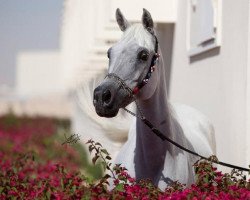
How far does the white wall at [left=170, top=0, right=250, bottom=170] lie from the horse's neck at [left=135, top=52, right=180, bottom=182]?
4.42 feet

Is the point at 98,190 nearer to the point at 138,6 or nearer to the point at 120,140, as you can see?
the point at 120,140

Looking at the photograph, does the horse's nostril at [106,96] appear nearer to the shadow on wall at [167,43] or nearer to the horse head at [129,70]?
the horse head at [129,70]

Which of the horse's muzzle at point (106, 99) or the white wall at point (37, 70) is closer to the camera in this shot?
the horse's muzzle at point (106, 99)

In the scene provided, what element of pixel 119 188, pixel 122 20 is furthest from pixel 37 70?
pixel 119 188

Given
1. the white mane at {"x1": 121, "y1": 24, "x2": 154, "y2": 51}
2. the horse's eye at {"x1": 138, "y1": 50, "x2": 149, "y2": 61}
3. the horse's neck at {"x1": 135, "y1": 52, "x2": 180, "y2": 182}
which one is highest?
the white mane at {"x1": 121, "y1": 24, "x2": 154, "y2": 51}

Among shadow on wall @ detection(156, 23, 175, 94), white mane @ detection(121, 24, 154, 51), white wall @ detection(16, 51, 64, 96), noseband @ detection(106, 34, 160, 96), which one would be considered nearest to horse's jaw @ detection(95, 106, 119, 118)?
noseband @ detection(106, 34, 160, 96)

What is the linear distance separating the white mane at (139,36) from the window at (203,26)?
2.29m

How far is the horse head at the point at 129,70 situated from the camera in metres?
4.45

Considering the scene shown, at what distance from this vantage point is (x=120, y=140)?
6.93 m

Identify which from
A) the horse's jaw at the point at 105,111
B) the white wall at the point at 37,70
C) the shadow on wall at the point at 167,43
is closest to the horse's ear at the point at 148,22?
the horse's jaw at the point at 105,111

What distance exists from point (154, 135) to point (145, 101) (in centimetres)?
25

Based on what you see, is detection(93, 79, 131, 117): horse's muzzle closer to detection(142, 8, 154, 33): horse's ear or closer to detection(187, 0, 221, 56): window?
detection(142, 8, 154, 33): horse's ear

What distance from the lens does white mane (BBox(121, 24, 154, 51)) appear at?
4.77 meters

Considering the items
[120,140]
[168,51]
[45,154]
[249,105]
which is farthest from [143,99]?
[45,154]
